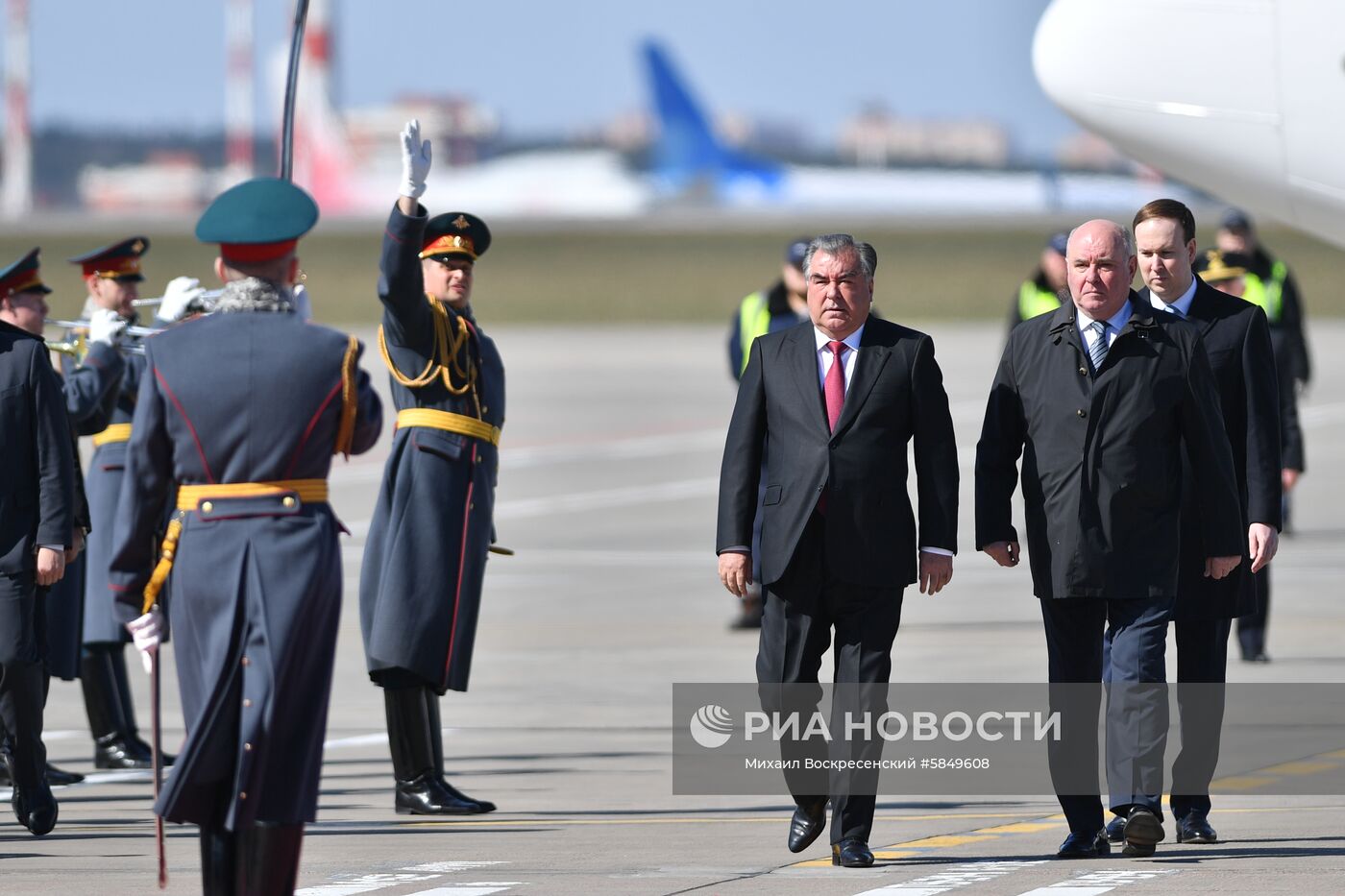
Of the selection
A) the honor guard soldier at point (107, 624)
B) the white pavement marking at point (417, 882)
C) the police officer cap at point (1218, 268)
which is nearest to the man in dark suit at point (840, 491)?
the white pavement marking at point (417, 882)

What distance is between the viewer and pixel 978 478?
23.3ft

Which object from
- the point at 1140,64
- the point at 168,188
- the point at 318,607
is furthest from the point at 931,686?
the point at 168,188

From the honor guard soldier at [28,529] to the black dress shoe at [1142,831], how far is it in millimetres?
3399

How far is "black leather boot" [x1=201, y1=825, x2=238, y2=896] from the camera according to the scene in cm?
556

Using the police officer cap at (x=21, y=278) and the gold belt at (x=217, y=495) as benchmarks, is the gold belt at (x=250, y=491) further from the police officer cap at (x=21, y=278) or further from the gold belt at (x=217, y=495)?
the police officer cap at (x=21, y=278)

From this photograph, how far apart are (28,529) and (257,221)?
246 centimetres

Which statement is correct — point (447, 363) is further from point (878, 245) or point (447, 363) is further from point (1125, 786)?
point (878, 245)

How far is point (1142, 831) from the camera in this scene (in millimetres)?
6805

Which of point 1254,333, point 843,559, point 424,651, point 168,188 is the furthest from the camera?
point 168,188

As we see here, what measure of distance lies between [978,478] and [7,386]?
310 centimetres

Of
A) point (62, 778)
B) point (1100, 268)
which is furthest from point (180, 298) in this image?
point (1100, 268)

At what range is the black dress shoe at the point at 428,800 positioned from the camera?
7.95m

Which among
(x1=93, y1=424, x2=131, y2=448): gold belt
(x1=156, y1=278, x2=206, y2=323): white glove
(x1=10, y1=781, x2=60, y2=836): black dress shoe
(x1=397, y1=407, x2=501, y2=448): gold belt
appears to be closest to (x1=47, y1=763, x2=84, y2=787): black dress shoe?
(x1=10, y1=781, x2=60, y2=836): black dress shoe

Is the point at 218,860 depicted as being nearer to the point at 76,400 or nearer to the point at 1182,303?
the point at 76,400
